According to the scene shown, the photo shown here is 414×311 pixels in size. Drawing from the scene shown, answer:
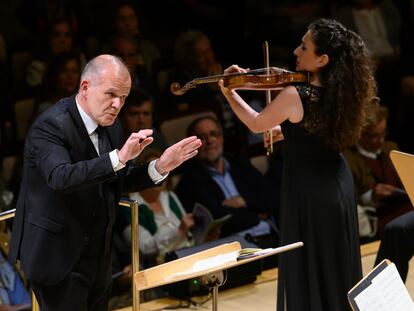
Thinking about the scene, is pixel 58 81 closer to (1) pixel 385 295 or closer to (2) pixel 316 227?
(2) pixel 316 227

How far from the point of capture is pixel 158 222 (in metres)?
5.90

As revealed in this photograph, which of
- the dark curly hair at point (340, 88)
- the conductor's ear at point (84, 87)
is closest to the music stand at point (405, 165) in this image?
the dark curly hair at point (340, 88)

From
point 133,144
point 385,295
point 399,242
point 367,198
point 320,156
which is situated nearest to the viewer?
point 385,295

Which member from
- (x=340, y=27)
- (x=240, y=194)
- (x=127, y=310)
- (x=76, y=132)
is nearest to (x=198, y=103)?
(x=240, y=194)

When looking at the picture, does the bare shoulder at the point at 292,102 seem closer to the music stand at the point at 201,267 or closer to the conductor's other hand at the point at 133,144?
the music stand at the point at 201,267

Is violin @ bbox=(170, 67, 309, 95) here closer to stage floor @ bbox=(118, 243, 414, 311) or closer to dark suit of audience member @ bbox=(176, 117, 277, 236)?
stage floor @ bbox=(118, 243, 414, 311)

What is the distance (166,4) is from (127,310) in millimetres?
2630

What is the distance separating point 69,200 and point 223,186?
10.7 ft

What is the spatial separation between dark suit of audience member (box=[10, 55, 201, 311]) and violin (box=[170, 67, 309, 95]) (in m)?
0.75

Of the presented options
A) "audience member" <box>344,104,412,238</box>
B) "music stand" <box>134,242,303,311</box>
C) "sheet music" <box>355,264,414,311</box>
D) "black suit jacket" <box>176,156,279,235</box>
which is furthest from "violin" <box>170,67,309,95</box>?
"audience member" <box>344,104,412,238</box>

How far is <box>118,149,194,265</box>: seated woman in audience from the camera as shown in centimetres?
578

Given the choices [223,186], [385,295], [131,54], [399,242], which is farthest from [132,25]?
[385,295]

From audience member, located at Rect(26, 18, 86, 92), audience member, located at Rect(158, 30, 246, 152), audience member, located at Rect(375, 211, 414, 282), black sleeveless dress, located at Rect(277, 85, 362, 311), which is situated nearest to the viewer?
black sleeveless dress, located at Rect(277, 85, 362, 311)

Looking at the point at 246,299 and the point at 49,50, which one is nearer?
the point at 246,299
